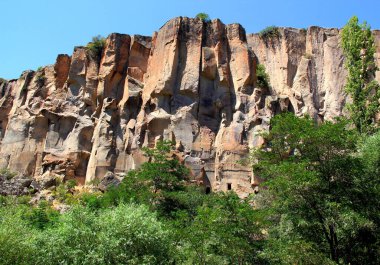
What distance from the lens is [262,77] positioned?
147 feet

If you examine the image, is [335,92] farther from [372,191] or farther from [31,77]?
[31,77]

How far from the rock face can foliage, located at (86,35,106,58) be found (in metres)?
0.52

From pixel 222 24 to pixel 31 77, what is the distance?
2208cm

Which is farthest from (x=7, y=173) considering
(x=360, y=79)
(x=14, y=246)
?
(x=360, y=79)

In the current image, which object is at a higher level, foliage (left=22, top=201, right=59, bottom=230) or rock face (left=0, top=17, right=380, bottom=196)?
rock face (left=0, top=17, right=380, bottom=196)

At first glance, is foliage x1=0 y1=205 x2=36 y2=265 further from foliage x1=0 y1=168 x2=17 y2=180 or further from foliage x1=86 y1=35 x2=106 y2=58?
foliage x1=86 y1=35 x2=106 y2=58

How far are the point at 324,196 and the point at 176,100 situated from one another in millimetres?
23802

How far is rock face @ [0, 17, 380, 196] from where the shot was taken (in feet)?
134

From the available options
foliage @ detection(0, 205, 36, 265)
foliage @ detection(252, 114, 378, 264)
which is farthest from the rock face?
foliage @ detection(0, 205, 36, 265)

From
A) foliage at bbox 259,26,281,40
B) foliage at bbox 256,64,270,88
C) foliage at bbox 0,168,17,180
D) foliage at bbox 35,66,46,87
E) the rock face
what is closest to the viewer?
the rock face

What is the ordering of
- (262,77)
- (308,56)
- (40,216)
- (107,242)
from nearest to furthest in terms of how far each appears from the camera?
1. (107,242)
2. (40,216)
3. (262,77)
4. (308,56)

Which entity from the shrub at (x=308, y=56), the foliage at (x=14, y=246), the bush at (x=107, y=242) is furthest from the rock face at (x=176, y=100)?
the foliage at (x=14, y=246)

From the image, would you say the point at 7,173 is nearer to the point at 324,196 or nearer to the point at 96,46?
the point at 96,46

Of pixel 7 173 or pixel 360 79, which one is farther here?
pixel 7 173
